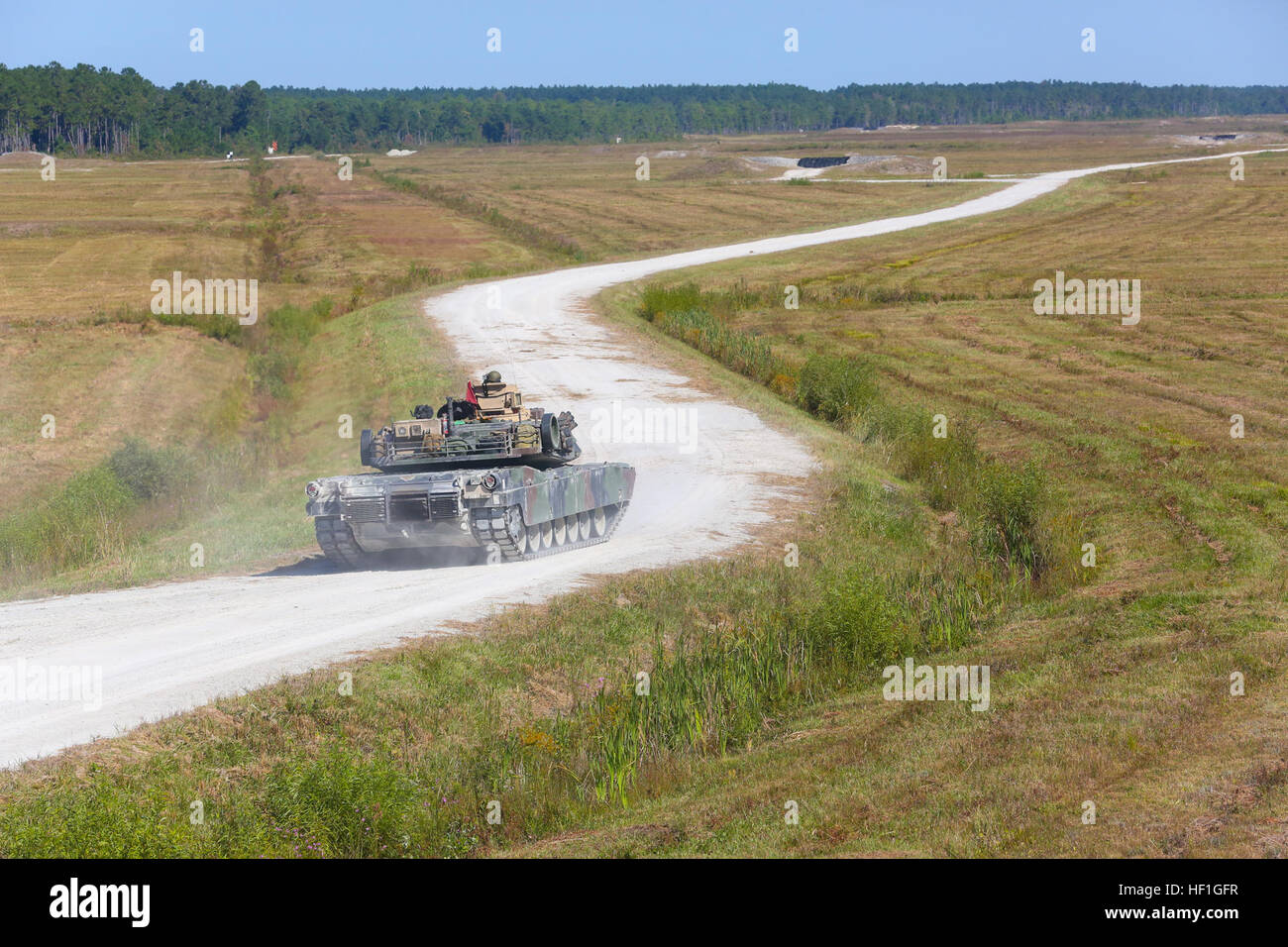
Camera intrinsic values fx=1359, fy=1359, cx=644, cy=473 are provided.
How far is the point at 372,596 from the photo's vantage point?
17062mm

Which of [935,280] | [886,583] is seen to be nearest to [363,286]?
[935,280]

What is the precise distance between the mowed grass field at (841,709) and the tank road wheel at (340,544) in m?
2.75

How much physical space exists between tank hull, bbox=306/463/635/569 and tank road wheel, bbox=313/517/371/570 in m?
0.01

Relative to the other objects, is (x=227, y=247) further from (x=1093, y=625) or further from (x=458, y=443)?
(x=1093, y=625)

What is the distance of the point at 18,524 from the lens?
72.3 ft

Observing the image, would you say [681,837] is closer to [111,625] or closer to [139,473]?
[111,625]

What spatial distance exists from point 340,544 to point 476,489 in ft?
7.42

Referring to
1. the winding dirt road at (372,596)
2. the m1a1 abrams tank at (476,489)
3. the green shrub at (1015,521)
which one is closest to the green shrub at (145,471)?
the m1a1 abrams tank at (476,489)

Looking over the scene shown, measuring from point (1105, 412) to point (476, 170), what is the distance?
109 m

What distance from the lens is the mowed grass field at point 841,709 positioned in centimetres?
989

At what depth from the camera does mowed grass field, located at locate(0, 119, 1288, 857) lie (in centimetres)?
989

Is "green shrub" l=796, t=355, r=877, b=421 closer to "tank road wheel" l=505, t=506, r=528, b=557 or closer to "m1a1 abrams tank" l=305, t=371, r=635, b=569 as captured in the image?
"m1a1 abrams tank" l=305, t=371, r=635, b=569

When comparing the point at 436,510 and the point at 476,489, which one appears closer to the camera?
the point at 476,489

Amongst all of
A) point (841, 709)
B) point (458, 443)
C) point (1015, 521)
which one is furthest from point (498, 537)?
point (1015, 521)
